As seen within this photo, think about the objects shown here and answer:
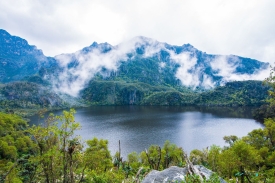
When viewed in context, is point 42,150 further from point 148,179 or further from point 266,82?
point 266,82

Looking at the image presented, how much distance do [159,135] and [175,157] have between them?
162 ft

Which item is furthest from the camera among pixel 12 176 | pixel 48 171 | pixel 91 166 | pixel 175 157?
pixel 175 157

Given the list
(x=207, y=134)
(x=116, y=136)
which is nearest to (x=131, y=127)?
(x=116, y=136)

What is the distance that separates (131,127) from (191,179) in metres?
123

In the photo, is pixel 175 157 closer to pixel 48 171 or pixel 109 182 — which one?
pixel 109 182

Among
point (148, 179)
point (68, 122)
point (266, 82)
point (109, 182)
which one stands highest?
point (266, 82)

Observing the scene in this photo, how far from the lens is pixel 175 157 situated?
188 ft

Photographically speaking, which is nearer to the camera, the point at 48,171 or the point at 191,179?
the point at 191,179

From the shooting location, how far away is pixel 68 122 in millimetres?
17344

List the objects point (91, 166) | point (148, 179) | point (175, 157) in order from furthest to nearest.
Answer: point (175, 157), point (91, 166), point (148, 179)

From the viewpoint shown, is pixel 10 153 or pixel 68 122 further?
pixel 10 153

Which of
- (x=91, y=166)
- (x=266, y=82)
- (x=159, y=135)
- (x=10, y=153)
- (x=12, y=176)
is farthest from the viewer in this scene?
(x=159, y=135)

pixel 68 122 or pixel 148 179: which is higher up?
pixel 68 122

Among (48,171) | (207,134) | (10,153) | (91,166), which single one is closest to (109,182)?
(48,171)
